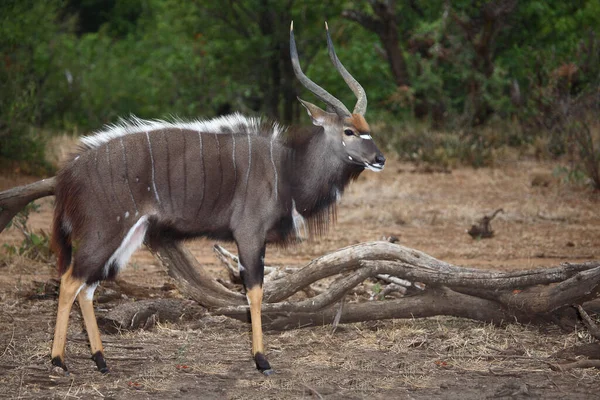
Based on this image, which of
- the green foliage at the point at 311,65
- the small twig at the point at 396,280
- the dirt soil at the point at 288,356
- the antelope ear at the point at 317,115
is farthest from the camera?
the green foliage at the point at 311,65

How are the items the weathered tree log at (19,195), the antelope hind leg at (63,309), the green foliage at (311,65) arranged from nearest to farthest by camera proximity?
the antelope hind leg at (63,309)
the weathered tree log at (19,195)
the green foliage at (311,65)

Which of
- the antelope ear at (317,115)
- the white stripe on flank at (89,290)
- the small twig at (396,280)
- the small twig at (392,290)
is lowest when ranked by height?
the small twig at (392,290)

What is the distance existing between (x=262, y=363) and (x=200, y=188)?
0.99 meters

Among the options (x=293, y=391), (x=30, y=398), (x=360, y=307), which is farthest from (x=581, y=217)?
(x=30, y=398)

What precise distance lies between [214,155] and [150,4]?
64.8 feet

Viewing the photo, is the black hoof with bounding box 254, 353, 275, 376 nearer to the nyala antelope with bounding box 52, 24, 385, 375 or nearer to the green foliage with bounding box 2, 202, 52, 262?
the nyala antelope with bounding box 52, 24, 385, 375

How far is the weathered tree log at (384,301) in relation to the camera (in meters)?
5.25

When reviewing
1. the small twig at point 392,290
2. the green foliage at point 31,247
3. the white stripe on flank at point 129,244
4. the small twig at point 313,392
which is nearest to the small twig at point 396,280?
the small twig at point 392,290

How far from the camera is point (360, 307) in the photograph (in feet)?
18.2

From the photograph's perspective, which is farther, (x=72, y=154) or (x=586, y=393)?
(x=72, y=154)

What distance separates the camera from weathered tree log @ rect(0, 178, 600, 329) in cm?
525

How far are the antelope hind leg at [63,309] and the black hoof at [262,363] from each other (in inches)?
38.9

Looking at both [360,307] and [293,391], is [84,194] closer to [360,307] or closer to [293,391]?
[293,391]

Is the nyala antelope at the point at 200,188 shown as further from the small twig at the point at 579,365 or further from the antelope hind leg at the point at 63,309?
the small twig at the point at 579,365
